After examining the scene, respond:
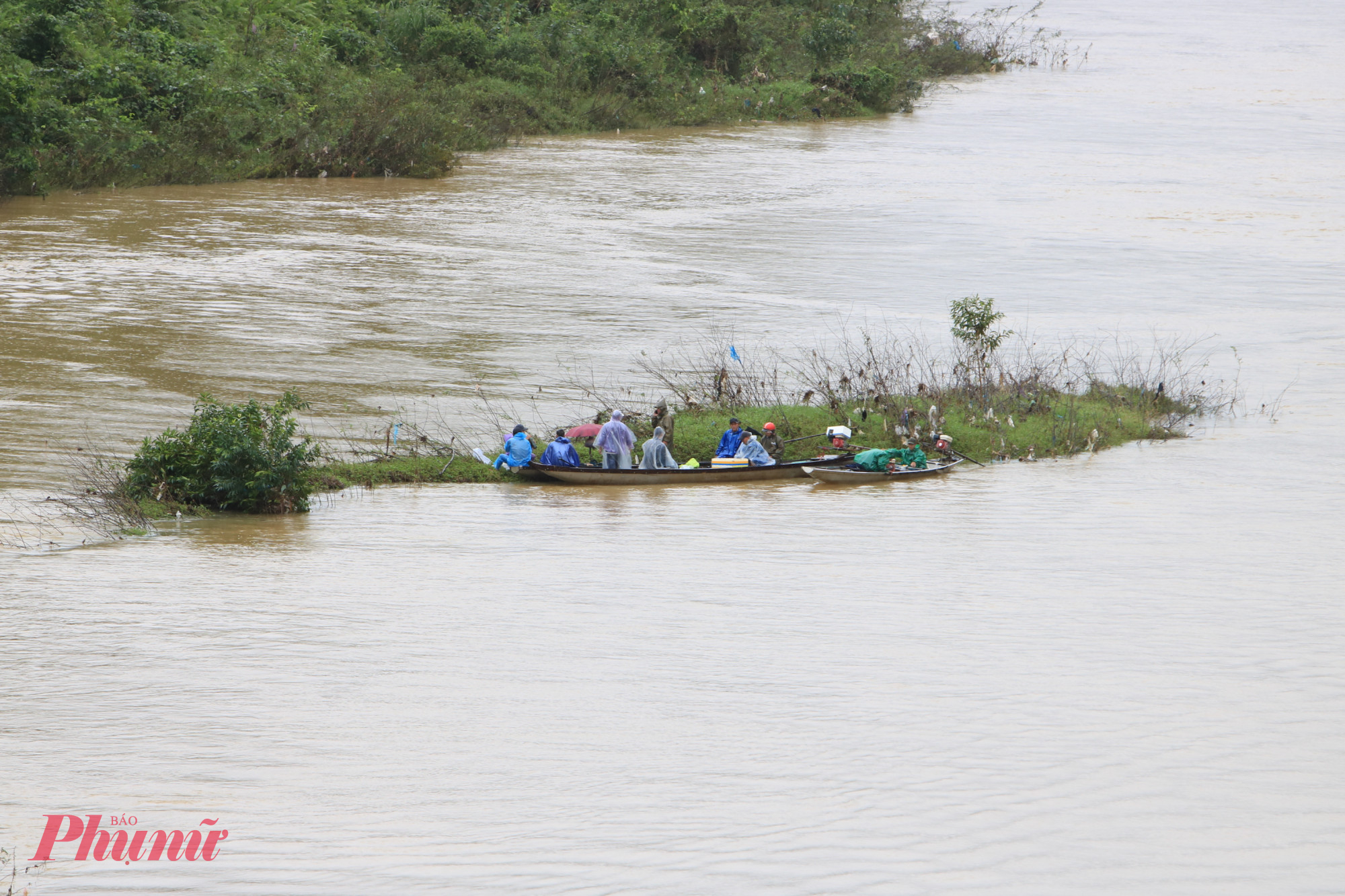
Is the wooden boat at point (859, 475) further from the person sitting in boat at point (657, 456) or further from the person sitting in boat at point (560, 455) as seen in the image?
the person sitting in boat at point (560, 455)

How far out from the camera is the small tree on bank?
18.7 meters

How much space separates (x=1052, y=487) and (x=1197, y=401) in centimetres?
440

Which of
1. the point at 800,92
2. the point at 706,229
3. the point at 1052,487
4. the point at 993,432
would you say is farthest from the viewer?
the point at 800,92

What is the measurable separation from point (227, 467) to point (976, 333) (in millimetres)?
10190

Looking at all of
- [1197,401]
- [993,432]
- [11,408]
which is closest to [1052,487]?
[993,432]

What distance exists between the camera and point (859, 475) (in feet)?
53.1

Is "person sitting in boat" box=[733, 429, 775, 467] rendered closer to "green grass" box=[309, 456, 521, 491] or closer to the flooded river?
the flooded river

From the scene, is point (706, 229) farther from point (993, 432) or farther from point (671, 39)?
point (671, 39)

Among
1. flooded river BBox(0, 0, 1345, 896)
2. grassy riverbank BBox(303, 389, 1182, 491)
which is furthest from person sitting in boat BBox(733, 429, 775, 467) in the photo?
grassy riverbank BBox(303, 389, 1182, 491)

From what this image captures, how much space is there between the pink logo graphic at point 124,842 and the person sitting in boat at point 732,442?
31.9 feet

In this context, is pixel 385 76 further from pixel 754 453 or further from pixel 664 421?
pixel 754 453

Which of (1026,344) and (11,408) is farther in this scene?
(1026,344)

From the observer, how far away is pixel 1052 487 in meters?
16.1

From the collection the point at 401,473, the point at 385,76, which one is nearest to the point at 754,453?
the point at 401,473
